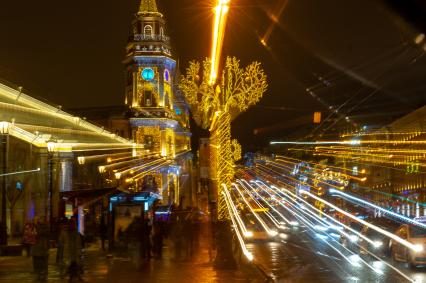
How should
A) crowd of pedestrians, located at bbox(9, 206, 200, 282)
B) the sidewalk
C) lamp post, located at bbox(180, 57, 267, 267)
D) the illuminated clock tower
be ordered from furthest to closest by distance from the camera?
the illuminated clock tower → lamp post, located at bbox(180, 57, 267, 267) → crowd of pedestrians, located at bbox(9, 206, 200, 282) → the sidewalk

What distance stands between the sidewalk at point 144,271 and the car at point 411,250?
4.82m

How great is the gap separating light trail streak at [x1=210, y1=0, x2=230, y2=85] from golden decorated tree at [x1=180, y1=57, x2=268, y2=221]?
1.33 feet

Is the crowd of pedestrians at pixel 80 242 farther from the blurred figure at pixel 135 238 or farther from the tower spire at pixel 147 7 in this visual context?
the tower spire at pixel 147 7

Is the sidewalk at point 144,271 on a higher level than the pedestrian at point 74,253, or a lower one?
lower

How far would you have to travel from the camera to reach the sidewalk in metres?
18.3

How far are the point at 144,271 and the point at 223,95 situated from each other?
6876 millimetres

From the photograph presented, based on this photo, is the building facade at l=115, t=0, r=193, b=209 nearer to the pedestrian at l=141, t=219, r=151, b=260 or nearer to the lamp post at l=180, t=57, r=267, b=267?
the pedestrian at l=141, t=219, r=151, b=260

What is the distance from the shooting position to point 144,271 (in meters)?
21.0

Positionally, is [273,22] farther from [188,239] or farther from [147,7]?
[147,7]

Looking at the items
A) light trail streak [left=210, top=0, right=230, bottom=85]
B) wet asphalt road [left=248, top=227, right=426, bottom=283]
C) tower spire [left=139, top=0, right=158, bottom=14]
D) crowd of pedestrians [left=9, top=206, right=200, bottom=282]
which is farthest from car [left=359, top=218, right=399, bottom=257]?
tower spire [left=139, top=0, right=158, bottom=14]

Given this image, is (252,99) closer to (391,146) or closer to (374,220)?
(374,220)

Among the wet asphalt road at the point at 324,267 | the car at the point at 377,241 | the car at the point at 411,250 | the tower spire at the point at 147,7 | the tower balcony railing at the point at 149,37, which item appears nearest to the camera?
the wet asphalt road at the point at 324,267

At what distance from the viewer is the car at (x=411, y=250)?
2092 cm

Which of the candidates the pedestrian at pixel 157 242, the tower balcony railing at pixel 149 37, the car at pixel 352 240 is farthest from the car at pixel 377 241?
the tower balcony railing at pixel 149 37
